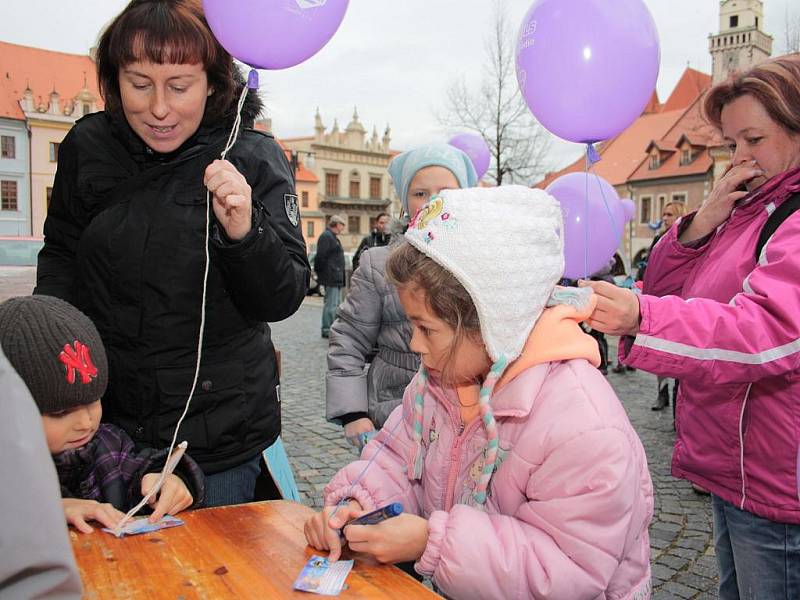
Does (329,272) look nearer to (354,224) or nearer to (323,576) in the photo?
(323,576)

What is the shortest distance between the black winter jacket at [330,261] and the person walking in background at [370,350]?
901 centimetres

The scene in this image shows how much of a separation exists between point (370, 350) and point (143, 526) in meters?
1.32

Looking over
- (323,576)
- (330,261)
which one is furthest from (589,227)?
(330,261)

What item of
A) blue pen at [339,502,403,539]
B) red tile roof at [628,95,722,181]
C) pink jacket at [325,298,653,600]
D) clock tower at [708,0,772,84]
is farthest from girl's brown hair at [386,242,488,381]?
clock tower at [708,0,772,84]

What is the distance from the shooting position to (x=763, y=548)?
1868mm

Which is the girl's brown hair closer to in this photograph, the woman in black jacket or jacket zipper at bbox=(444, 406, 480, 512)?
jacket zipper at bbox=(444, 406, 480, 512)

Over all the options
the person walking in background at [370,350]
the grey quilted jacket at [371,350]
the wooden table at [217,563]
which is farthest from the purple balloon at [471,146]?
the wooden table at [217,563]

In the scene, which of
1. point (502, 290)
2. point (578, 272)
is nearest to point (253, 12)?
point (502, 290)

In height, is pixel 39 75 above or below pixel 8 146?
above

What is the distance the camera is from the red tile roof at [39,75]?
98.0 ft

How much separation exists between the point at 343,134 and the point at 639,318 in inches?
2450

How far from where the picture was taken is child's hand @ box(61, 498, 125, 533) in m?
1.57

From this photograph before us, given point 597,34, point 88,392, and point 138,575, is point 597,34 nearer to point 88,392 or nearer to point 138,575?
point 88,392

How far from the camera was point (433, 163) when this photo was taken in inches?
113
